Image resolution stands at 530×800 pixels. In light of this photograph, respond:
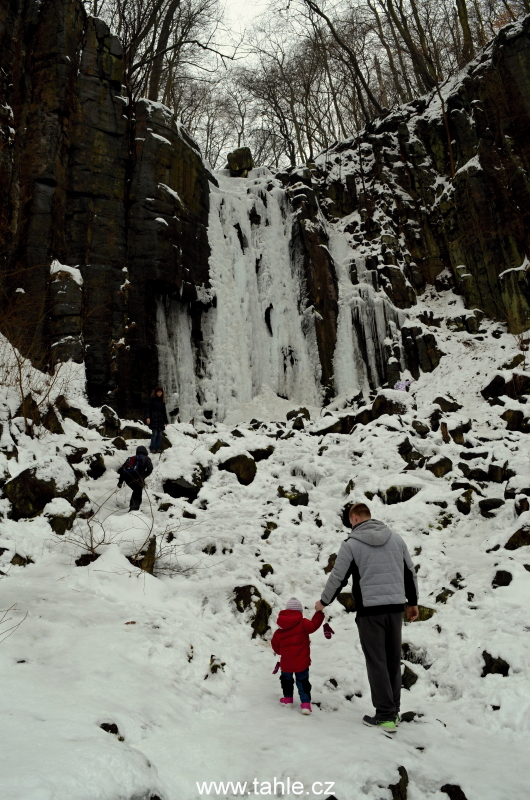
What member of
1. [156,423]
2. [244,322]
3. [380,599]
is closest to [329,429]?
[156,423]

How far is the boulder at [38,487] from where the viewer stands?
575cm

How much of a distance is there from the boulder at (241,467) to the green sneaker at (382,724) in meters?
5.48

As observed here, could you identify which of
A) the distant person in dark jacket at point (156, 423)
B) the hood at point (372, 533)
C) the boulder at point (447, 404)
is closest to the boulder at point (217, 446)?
the distant person in dark jacket at point (156, 423)

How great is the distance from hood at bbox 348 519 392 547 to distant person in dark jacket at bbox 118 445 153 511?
400 centimetres

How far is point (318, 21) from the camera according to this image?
21.8 metres

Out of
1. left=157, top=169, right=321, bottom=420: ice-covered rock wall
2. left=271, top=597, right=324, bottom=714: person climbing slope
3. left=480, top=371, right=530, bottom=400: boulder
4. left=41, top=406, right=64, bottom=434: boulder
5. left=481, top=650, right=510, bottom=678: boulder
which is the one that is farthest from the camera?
left=157, top=169, right=321, bottom=420: ice-covered rock wall

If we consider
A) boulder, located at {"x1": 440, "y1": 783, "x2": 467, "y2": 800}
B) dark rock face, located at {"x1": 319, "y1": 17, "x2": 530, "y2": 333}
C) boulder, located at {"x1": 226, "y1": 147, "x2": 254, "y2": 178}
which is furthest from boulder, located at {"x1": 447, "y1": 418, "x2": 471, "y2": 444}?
boulder, located at {"x1": 226, "y1": 147, "x2": 254, "y2": 178}

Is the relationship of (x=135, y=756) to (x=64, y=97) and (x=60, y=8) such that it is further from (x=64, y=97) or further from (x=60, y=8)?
(x=60, y=8)

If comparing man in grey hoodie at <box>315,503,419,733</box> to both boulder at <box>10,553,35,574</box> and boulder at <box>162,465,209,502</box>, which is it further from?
boulder at <box>162,465,209,502</box>

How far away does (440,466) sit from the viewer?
27.3 ft

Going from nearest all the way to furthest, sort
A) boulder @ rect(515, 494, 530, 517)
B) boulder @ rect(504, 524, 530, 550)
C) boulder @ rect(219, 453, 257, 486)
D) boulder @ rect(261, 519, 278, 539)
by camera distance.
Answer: boulder @ rect(504, 524, 530, 550), boulder @ rect(515, 494, 530, 517), boulder @ rect(261, 519, 278, 539), boulder @ rect(219, 453, 257, 486)

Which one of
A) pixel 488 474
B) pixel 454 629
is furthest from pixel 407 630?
Result: pixel 488 474

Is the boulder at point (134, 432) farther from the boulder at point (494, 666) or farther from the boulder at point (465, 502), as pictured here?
the boulder at point (494, 666)

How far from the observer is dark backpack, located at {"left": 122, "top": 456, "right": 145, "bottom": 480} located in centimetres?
686
